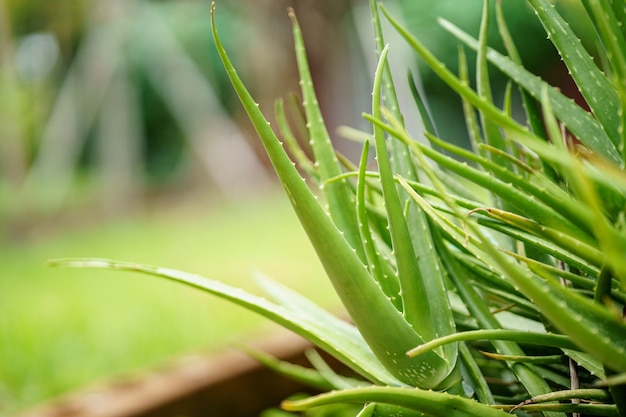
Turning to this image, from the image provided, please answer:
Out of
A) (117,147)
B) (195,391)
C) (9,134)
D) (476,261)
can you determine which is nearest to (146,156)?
(117,147)

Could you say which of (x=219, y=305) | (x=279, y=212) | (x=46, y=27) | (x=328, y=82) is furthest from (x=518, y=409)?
(x=46, y=27)

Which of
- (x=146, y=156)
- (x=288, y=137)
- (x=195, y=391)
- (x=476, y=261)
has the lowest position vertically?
(x=195, y=391)

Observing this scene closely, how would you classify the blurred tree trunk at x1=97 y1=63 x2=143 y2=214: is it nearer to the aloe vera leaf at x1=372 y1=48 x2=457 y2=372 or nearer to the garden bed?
the garden bed

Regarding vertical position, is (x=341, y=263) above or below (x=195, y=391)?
above

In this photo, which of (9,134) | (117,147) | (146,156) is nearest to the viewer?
(9,134)

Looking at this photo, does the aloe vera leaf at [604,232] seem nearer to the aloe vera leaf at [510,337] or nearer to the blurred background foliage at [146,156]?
the aloe vera leaf at [510,337]

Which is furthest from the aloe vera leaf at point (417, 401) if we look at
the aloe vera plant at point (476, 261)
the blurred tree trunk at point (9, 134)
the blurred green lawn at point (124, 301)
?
the blurred tree trunk at point (9, 134)

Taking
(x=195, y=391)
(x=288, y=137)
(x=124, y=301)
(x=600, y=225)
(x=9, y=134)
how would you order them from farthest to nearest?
(x=9, y=134)
(x=124, y=301)
(x=195, y=391)
(x=288, y=137)
(x=600, y=225)

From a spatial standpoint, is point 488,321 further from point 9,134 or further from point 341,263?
point 9,134

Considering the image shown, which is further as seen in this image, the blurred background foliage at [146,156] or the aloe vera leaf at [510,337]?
the blurred background foliage at [146,156]
